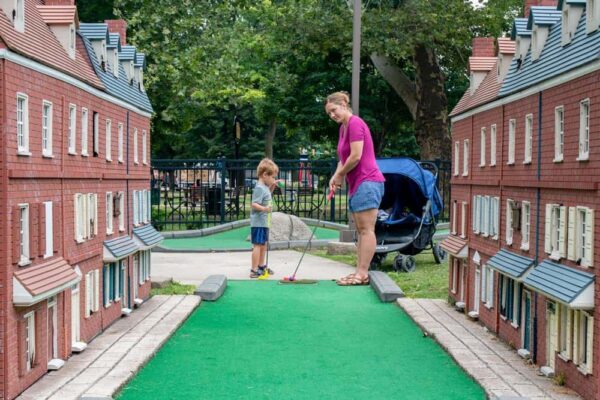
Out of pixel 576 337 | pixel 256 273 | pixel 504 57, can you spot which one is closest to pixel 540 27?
pixel 504 57

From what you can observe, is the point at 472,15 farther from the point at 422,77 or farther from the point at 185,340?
the point at 185,340

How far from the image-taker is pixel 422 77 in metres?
40.1

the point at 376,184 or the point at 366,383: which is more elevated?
the point at 376,184

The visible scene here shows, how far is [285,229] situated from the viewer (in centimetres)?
3050

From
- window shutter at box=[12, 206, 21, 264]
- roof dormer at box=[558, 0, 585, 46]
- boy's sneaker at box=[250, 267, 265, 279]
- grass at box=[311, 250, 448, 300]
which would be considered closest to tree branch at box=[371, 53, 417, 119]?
grass at box=[311, 250, 448, 300]

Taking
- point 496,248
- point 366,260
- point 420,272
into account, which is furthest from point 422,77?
point 496,248

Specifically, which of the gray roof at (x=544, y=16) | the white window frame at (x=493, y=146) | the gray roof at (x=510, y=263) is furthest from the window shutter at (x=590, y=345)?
the white window frame at (x=493, y=146)

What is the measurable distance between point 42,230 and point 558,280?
5388 mm

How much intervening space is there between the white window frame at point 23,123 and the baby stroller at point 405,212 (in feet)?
43.2

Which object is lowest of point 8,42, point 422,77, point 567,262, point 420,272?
point 420,272

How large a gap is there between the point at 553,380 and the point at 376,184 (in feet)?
16.9

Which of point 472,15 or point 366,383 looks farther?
point 472,15

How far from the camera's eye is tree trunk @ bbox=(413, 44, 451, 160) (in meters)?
39.7

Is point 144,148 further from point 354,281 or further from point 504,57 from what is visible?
point 504,57
